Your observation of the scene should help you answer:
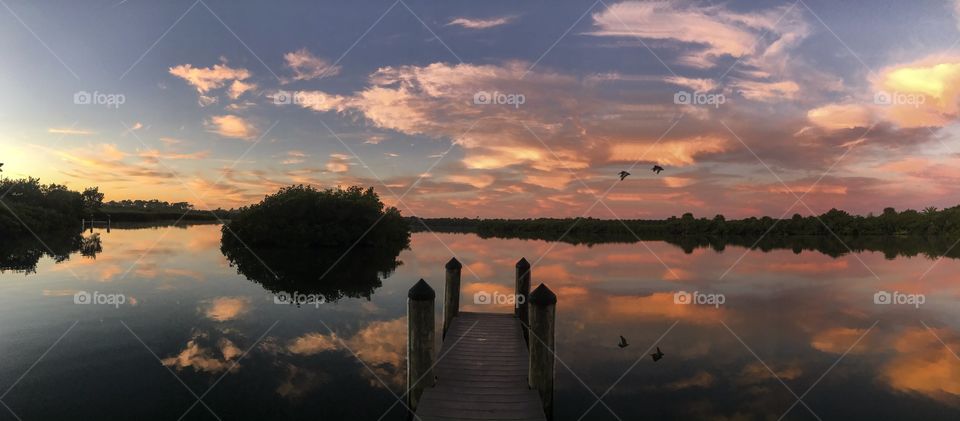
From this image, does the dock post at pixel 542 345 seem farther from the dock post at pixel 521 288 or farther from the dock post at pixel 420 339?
the dock post at pixel 521 288

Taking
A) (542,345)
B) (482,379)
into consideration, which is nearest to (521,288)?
(482,379)

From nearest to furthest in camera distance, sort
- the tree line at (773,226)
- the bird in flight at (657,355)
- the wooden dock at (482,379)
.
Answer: the wooden dock at (482,379), the bird in flight at (657,355), the tree line at (773,226)

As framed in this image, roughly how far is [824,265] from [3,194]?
11996 centimetres

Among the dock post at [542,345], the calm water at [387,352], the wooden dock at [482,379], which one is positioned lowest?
the calm water at [387,352]

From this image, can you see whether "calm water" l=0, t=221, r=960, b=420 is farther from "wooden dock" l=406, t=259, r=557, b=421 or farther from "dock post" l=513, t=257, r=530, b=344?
"dock post" l=513, t=257, r=530, b=344

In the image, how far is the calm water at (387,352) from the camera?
11.9m

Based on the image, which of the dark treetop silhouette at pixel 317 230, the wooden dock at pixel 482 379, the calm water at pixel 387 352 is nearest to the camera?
the wooden dock at pixel 482 379

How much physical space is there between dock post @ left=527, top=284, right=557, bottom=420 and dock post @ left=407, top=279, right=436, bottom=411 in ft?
6.94

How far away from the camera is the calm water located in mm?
11883

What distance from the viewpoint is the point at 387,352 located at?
16.1 m

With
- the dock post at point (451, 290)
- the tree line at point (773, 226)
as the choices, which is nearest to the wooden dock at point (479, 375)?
the dock post at point (451, 290)

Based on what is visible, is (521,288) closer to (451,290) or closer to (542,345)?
(451,290)

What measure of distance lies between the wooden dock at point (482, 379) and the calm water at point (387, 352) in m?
1.56

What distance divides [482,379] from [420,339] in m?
1.92
